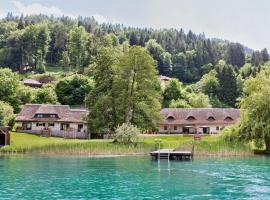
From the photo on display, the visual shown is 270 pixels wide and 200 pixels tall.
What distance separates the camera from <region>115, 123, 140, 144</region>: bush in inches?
3110

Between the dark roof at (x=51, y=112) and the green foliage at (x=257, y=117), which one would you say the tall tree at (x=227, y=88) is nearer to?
the dark roof at (x=51, y=112)

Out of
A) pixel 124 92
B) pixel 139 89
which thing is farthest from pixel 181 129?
pixel 124 92

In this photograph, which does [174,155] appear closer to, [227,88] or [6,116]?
[6,116]

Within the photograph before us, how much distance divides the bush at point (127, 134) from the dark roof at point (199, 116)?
35.9 metres

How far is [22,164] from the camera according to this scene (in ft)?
198

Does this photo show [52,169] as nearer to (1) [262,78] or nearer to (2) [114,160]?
(2) [114,160]

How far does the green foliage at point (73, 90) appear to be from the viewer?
14238 cm

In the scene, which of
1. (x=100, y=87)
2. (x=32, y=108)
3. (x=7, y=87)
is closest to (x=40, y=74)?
(x=7, y=87)

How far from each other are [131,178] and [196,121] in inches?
Answer: 2714

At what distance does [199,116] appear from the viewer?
11656cm

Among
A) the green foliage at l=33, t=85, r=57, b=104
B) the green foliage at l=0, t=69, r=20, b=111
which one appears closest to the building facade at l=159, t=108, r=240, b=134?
the green foliage at l=33, t=85, r=57, b=104

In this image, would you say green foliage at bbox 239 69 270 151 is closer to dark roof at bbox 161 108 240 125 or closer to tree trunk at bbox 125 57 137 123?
tree trunk at bbox 125 57 137 123

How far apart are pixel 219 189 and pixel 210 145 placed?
34423 millimetres

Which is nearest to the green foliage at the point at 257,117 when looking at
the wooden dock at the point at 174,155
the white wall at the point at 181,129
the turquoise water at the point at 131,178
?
the turquoise water at the point at 131,178
